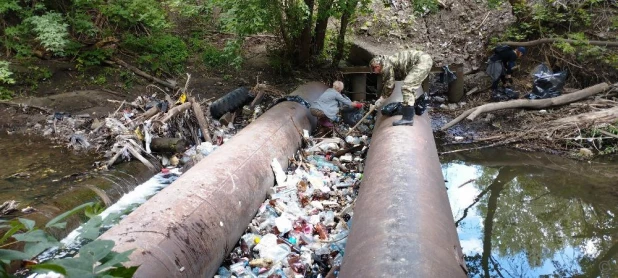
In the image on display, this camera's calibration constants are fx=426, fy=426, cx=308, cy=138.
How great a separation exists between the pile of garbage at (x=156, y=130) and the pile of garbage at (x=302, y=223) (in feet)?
5.08

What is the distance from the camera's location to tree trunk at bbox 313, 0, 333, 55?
7.58m

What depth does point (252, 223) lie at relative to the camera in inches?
158

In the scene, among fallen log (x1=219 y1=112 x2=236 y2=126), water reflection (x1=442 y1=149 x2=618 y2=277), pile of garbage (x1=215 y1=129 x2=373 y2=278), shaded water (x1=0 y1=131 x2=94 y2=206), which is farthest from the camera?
fallen log (x1=219 y1=112 x2=236 y2=126)

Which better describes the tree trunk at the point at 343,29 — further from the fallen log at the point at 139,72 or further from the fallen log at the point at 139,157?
the fallen log at the point at 139,157

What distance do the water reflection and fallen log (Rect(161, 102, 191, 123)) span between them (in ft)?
12.8

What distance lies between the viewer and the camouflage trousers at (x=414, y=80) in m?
5.03

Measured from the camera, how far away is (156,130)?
6055 millimetres

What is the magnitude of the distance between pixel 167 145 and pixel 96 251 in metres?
5.07

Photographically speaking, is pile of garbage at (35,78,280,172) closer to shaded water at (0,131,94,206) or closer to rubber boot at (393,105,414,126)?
shaded water at (0,131,94,206)

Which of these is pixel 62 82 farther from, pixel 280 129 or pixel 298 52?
pixel 280 129

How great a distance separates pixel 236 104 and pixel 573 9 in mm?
7353

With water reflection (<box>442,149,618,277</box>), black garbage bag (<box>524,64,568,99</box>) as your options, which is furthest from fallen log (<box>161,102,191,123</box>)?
black garbage bag (<box>524,64,568,99</box>)

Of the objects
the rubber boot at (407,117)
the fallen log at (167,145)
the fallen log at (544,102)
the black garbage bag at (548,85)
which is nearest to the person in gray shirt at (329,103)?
the rubber boot at (407,117)

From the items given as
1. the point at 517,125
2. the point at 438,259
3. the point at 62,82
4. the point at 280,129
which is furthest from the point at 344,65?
the point at 438,259
